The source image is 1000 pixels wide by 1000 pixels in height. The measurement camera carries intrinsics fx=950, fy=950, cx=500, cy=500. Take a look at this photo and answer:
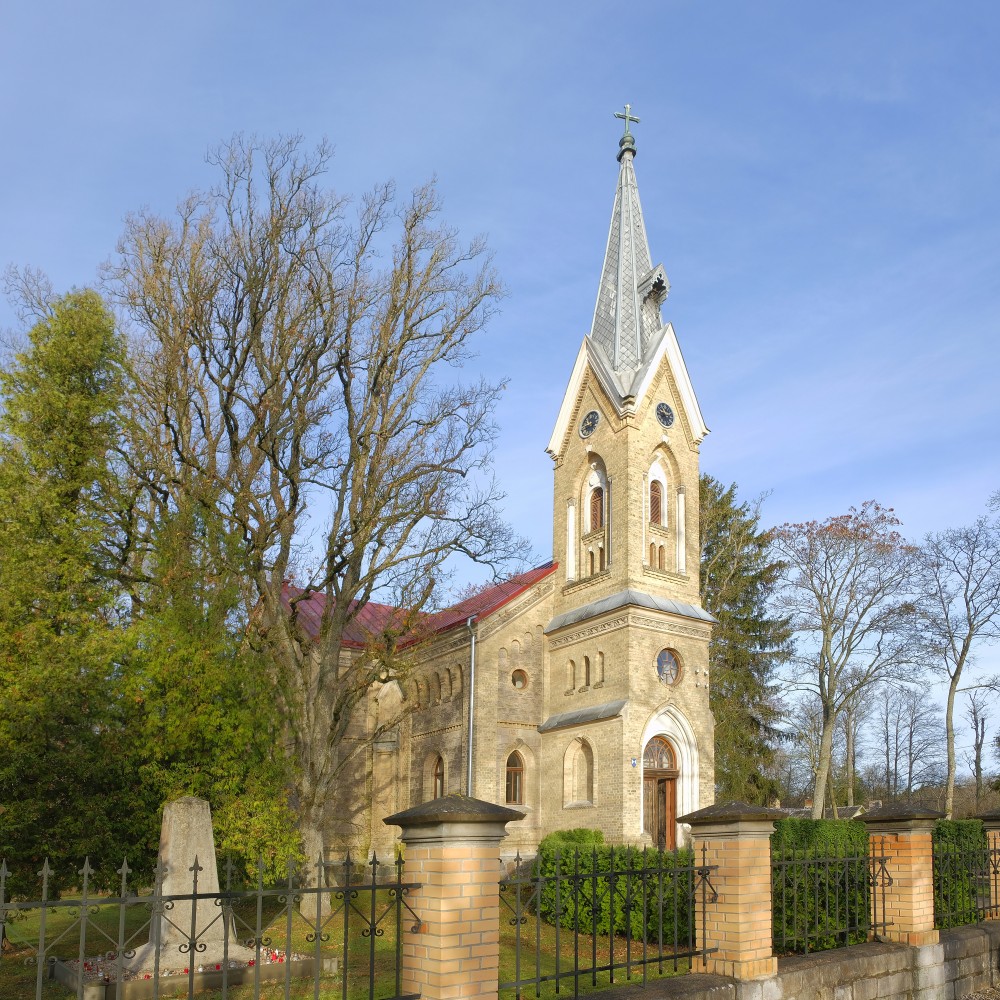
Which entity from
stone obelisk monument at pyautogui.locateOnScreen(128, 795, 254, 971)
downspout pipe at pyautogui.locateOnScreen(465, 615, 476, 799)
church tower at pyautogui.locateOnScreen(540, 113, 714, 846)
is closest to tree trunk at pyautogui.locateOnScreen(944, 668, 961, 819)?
church tower at pyautogui.locateOnScreen(540, 113, 714, 846)

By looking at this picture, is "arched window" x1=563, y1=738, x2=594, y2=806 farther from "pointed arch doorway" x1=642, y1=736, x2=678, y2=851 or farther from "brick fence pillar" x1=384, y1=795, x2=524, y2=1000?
"brick fence pillar" x1=384, y1=795, x2=524, y2=1000

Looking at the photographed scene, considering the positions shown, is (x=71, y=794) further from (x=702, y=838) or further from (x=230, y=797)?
(x=702, y=838)

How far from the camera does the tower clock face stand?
27.0 m

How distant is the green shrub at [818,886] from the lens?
8.55 m

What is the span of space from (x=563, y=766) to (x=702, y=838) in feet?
55.4

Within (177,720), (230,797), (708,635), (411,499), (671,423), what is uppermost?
(671,423)

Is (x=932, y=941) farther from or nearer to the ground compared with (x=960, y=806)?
farther from the ground

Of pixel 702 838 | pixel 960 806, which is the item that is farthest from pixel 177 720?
pixel 960 806

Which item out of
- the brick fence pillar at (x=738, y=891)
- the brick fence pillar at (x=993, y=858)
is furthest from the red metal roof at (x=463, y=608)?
the brick fence pillar at (x=738, y=891)

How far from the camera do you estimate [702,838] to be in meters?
7.68

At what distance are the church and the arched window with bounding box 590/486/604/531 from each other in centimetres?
4

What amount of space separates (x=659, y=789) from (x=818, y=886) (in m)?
14.8

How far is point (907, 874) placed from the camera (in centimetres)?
917

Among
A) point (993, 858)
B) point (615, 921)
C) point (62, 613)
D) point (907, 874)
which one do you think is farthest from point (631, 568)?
point (907, 874)
